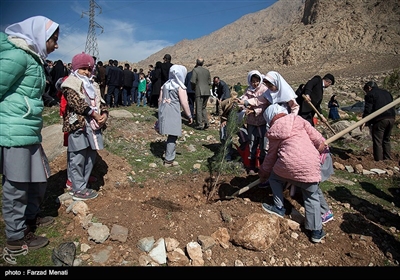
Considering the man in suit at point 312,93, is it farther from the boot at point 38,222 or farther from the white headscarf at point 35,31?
the boot at point 38,222

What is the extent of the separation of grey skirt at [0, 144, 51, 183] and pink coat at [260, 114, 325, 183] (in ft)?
7.81

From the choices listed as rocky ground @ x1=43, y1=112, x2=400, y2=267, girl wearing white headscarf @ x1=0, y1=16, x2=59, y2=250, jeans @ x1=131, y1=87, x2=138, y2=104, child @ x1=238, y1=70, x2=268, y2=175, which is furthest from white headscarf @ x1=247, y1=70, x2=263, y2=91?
jeans @ x1=131, y1=87, x2=138, y2=104

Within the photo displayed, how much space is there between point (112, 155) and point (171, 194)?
5.21 ft

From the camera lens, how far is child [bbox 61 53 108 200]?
304cm

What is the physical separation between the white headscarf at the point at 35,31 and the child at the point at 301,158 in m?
2.43

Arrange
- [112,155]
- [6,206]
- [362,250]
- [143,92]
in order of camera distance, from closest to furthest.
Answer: [6,206] → [362,250] → [112,155] → [143,92]

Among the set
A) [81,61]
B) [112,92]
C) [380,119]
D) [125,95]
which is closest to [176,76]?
[81,61]

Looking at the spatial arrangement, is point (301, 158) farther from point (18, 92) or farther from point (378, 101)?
point (378, 101)

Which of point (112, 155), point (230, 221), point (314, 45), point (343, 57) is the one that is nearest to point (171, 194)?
point (230, 221)

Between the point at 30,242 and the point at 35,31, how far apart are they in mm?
1983

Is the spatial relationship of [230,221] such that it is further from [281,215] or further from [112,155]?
[112,155]

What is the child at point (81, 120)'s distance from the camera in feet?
9.99

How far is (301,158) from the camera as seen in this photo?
107 inches
